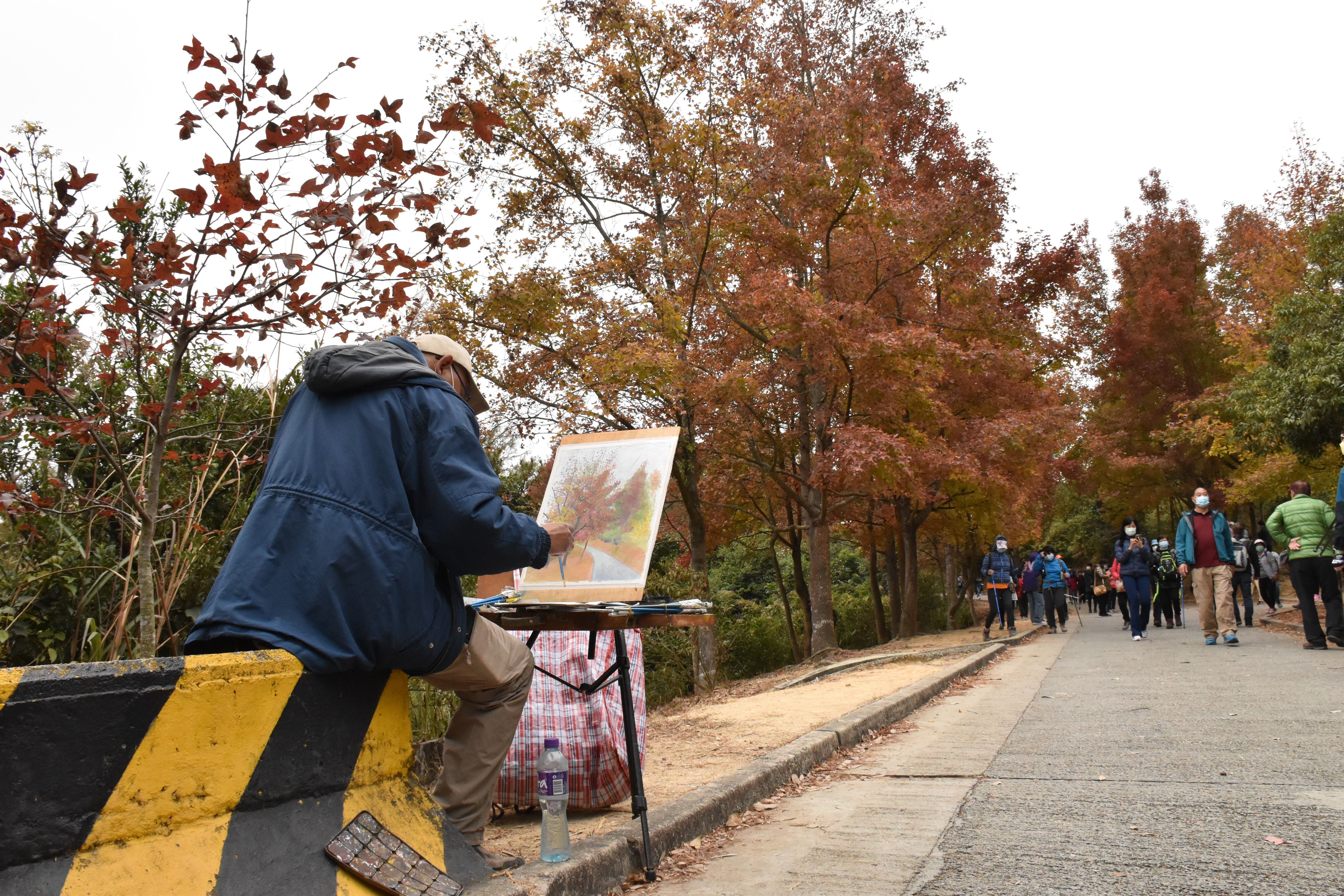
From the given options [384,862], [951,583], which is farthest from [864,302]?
[951,583]

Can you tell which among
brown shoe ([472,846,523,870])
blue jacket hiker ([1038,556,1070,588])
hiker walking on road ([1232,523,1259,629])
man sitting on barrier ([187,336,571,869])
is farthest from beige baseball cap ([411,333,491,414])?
blue jacket hiker ([1038,556,1070,588])

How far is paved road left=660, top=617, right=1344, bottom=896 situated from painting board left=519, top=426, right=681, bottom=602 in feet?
4.20

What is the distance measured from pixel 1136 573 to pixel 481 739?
14638 mm

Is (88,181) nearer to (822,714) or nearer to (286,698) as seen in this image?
(286,698)

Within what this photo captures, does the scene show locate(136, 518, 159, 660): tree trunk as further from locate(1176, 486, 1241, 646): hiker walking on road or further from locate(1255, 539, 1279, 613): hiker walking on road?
locate(1255, 539, 1279, 613): hiker walking on road

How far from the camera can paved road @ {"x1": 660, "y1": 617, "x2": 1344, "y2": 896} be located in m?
3.36

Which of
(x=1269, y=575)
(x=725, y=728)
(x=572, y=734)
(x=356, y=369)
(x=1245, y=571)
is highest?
(x=356, y=369)

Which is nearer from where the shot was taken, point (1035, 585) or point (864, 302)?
point (864, 302)

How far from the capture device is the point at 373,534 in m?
2.39

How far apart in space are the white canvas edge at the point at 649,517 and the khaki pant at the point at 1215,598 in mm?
10324

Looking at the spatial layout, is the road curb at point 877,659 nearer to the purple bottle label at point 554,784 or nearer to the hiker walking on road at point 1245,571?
the hiker walking on road at point 1245,571

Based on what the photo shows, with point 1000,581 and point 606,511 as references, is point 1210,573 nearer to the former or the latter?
point 1000,581

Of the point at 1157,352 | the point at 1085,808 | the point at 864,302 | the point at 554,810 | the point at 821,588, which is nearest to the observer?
the point at 554,810

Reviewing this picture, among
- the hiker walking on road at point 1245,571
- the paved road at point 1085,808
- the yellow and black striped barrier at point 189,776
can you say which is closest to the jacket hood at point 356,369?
the yellow and black striped barrier at point 189,776
